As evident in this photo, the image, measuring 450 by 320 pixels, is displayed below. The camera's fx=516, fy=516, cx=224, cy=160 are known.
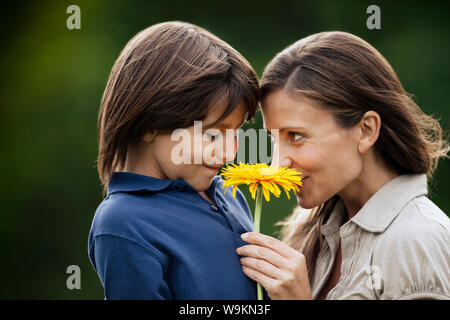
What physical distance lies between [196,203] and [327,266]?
2.86 ft

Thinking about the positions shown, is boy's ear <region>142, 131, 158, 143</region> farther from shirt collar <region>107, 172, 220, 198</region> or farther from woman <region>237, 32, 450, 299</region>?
woman <region>237, 32, 450, 299</region>

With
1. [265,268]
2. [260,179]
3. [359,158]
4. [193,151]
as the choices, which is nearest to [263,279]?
[265,268]

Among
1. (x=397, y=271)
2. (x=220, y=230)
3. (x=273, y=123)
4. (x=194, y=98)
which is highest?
(x=194, y=98)

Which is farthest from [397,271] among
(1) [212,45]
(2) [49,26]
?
(2) [49,26]

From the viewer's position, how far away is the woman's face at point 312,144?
7.27ft

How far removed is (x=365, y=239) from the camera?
2230 mm

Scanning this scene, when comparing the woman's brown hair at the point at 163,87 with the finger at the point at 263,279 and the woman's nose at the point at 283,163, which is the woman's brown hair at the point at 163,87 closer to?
the woman's nose at the point at 283,163

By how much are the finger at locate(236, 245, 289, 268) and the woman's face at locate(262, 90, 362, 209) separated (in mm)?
465

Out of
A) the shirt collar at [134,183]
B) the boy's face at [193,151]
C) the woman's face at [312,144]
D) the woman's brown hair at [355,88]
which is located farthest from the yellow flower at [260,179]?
the woman's brown hair at [355,88]

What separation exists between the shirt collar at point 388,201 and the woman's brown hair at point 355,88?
8cm

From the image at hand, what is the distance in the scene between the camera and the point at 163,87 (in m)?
1.95

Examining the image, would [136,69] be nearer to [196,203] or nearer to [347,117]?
[196,203]

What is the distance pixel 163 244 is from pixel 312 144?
2.66ft

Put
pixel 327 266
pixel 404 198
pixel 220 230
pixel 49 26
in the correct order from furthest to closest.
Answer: pixel 49 26 < pixel 327 266 < pixel 404 198 < pixel 220 230
